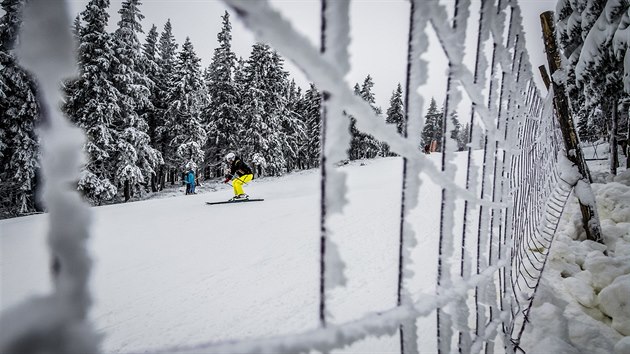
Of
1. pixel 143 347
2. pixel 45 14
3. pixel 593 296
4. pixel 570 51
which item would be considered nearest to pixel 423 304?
pixel 45 14

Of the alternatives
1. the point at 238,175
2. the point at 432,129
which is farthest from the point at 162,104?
the point at 432,129

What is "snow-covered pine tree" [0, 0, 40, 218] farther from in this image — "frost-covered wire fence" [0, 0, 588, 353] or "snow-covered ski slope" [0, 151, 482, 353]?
"frost-covered wire fence" [0, 0, 588, 353]

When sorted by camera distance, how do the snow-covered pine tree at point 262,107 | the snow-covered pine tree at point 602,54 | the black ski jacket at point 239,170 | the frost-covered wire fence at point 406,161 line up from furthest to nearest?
1. the snow-covered pine tree at point 262,107
2. the black ski jacket at point 239,170
3. the snow-covered pine tree at point 602,54
4. the frost-covered wire fence at point 406,161

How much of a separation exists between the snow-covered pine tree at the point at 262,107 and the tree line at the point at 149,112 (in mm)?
94

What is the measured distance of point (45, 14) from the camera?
1.31 ft

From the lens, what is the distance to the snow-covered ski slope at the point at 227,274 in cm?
234

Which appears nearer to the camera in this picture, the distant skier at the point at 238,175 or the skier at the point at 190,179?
the distant skier at the point at 238,175

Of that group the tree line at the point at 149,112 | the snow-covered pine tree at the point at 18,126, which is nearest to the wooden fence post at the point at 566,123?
the tree line at the point at 149,112

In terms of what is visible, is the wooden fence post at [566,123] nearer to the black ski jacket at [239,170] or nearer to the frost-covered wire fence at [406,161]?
the frost-covered wire fence at [406,161]

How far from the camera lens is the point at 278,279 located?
3.17 metres

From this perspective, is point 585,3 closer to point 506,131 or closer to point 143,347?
point 506,131

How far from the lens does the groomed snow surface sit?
7.09 feet

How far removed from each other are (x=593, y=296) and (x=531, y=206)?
1.43m

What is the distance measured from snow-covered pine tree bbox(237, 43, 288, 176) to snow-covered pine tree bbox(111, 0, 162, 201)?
303 inches
